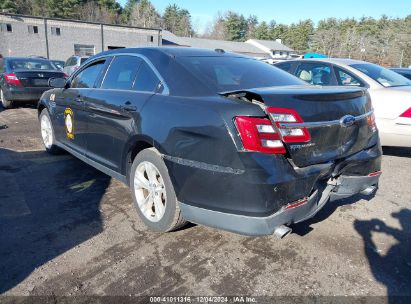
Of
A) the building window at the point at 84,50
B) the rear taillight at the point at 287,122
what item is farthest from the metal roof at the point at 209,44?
the rear taillight at the point at 287,122

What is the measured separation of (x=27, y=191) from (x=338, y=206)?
3.55 m

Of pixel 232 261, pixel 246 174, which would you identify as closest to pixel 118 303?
pixel 232 261

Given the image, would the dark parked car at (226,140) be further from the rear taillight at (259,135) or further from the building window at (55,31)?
the building window at (55,31)

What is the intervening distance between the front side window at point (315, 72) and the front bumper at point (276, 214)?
11.4 ft

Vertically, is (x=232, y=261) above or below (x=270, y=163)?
below

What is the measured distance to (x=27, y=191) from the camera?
13.5ft

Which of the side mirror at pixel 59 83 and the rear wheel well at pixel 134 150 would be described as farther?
the side mirror at pixel 59 83

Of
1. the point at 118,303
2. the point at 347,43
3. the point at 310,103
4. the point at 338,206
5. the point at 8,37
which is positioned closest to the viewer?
the point at 118,303

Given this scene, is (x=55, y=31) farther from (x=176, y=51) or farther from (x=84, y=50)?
(x=176, y=51)

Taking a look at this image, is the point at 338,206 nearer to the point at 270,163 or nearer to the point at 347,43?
the point at 270,163

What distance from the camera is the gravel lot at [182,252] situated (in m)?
2.47

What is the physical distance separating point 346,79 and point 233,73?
3239mm

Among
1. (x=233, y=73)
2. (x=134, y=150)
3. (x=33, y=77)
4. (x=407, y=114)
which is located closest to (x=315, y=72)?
(x=407, y=114)

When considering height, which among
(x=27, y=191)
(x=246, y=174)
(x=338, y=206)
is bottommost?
(x=27, y=191)
